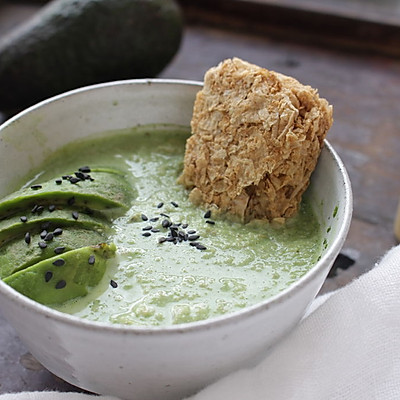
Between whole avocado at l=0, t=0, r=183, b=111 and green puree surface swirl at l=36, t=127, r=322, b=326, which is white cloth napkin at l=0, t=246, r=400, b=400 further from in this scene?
whole avocado at l=0, t=0, r=183, b=111

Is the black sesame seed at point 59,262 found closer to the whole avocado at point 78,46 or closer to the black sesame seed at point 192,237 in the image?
the black sesame seed at point 192,237

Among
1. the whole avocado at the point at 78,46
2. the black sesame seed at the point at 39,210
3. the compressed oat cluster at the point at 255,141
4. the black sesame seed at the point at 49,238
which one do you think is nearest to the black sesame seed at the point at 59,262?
the black sesame seed at the point at 49,238

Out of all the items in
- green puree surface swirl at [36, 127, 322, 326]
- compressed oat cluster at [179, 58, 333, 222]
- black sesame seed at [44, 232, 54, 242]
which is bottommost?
green puree surface swirl at [36, 127, 322, 326]

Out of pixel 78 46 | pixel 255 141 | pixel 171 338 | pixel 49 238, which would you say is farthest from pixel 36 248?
pixel 78 46

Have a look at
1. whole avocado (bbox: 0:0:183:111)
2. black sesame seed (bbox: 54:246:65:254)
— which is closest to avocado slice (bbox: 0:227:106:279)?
black sesame seed (bbox: 54:246:65:254)

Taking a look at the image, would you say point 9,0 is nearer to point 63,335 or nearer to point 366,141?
point 366,141

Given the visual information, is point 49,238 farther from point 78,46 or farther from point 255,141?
point 78,46

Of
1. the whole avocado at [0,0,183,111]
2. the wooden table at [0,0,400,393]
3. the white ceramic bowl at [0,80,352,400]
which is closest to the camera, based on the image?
the white ceramic bowl at [0,80,352,400]
